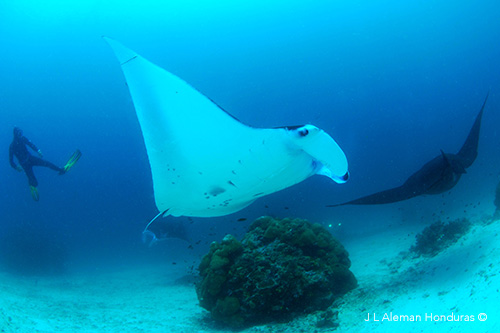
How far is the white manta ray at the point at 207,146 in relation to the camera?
2488 millimetres

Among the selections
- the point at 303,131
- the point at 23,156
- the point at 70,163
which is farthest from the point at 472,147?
the point at 23,156

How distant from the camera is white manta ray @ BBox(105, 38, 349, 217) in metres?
2.49

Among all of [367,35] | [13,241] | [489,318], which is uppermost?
[367,35]

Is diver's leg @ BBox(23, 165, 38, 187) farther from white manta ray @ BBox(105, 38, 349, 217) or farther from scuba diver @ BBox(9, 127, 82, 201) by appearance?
white manta ray @ BBox(105, 38, 349, 217)

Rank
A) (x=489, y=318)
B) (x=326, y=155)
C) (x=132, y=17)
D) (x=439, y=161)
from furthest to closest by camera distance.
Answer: (x=132, y=17)
(x=439, y=161)
(x=326, y=155)
(x=489, y=318)

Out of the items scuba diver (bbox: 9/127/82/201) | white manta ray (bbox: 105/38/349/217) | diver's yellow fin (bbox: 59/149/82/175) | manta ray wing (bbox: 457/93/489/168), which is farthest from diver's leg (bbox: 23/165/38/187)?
manta ray wing (bbox: 457/93/489/168)

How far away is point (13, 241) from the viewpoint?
18047 millimetres

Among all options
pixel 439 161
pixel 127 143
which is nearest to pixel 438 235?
pixel 439 161

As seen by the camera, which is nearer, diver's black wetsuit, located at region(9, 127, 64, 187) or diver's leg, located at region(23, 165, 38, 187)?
diver's black wetsuit, located at region(9, 127, 64, 187)

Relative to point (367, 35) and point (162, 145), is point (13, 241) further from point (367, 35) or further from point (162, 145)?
point (367, 35)

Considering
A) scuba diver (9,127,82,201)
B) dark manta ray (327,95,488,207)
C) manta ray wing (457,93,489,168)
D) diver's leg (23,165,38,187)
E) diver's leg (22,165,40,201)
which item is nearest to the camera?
dark manta ray (327,95,488,207)

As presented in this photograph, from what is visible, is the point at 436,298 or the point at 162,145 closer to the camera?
the point at 162,145

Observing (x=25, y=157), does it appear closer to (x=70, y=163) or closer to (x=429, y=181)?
(x=70, y=163)

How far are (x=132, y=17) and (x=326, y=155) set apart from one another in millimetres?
43699
